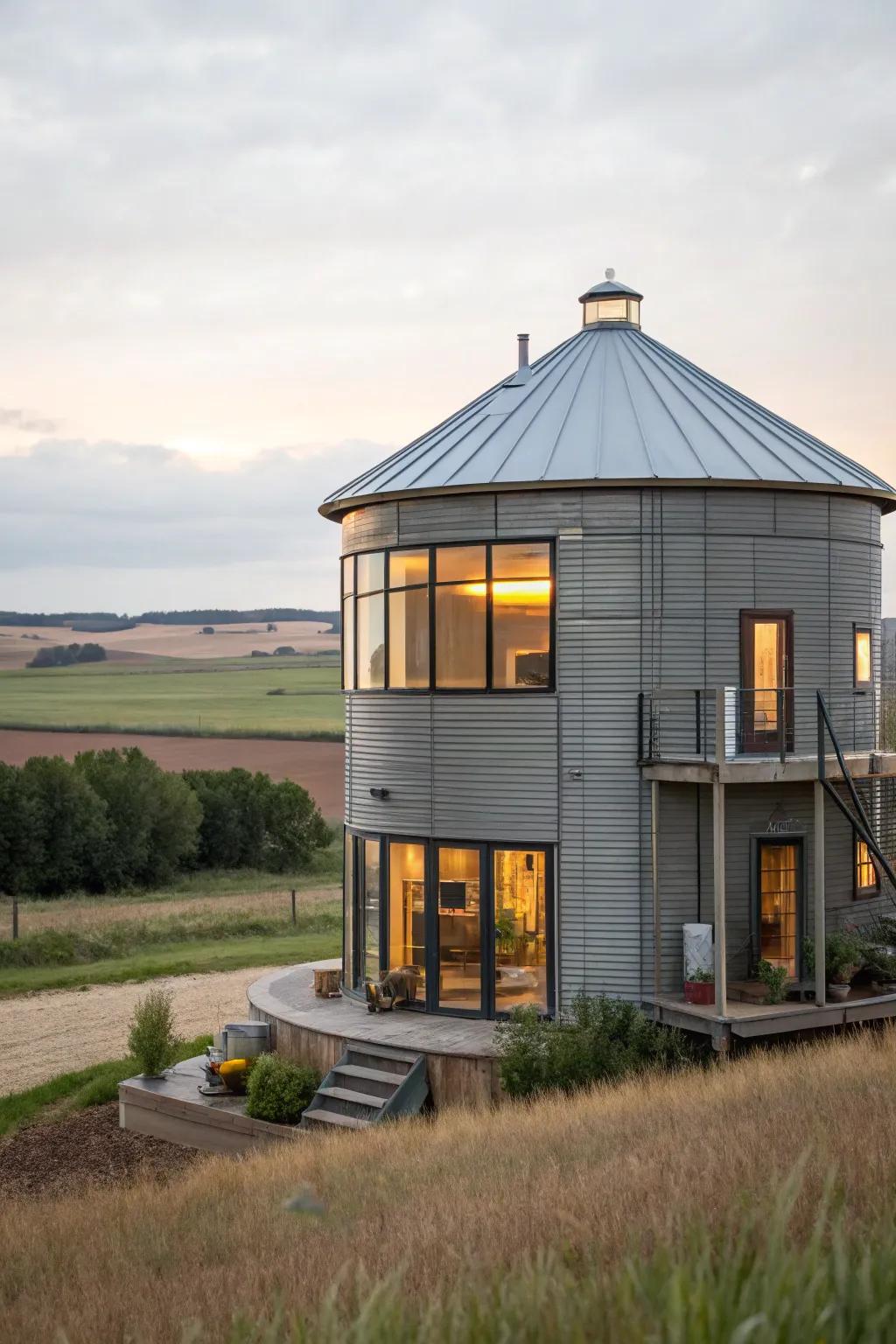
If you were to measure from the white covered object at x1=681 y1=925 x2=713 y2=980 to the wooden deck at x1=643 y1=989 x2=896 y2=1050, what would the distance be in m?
0.42

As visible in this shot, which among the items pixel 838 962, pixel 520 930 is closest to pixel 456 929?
pixel 520 930

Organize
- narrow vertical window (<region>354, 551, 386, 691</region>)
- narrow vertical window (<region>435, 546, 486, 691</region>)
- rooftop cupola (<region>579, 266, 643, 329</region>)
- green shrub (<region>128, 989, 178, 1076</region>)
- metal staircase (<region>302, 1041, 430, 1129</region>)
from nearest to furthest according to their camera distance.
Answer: metal staircase (<region>302, 1041, 430, 1129</region>) → narrow vertical window (<region>435, 546, 486, 691</region>) → green shrub (<region>128, 989, 178, 1076</region>) → narrow vertical window (<region>354, 551, 386, 691</region>) → rooftop cupola (<region>579, 266, 643, 329</region>)

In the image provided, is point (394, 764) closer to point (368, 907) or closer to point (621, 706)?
point (368, 907)

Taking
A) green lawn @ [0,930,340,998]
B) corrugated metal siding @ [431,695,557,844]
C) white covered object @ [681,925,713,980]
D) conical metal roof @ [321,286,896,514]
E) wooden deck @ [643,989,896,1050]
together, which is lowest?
green lawn @ [0,930,340,998]

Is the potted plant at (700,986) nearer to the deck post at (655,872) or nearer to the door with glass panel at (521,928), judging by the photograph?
the deck post at (655,872)

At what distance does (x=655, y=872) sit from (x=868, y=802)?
10.8 ft

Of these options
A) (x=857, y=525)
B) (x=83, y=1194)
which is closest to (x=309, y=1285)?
(x=83, y=1194)

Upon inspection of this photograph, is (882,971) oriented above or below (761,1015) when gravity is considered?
above

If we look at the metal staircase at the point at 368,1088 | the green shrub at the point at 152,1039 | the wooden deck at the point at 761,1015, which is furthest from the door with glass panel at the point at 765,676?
the green shrub at the point at 152,1039

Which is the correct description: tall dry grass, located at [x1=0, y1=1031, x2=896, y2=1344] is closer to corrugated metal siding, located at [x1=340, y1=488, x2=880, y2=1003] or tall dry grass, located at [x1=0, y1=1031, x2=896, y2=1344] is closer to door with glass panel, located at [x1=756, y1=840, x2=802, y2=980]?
corrugated metal siding, located at [x1=340, y1=488, x2=880, y2=1003]

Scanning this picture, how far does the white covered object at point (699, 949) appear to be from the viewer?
15.8 meters

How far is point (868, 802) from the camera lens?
57.9 feet

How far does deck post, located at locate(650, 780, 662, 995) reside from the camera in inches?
634

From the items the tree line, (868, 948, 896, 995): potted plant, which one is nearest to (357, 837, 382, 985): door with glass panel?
(868, 948, 896, 995): potted plant
